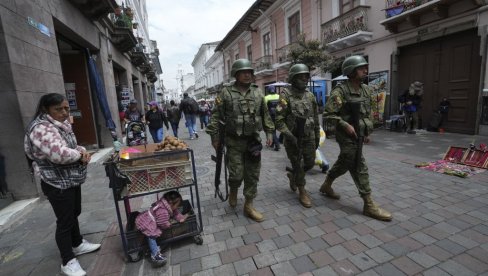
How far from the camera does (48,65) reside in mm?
4984

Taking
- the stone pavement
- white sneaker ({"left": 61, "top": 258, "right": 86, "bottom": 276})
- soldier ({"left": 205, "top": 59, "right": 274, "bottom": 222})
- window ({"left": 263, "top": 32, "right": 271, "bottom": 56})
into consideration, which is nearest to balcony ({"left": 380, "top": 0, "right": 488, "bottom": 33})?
the stone pavement

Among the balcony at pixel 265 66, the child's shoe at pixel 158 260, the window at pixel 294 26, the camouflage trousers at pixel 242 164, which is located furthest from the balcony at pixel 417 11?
the balcony at pixel 265 66

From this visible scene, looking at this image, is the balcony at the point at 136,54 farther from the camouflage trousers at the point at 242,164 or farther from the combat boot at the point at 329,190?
the combat boot at the point at 329,190

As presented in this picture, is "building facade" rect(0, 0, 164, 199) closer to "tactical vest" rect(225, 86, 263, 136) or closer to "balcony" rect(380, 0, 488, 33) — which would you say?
"tactical vest" rect(225, 86, 263, 136)

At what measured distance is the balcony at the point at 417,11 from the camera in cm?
814

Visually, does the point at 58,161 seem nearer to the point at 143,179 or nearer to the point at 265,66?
the point at 143,179

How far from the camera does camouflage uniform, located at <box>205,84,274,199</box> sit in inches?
128

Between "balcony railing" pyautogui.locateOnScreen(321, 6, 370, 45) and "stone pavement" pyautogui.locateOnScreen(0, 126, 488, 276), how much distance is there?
8997mm

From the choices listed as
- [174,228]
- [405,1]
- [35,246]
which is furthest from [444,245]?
[405,1]

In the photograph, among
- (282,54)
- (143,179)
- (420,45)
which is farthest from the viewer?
(282,54)

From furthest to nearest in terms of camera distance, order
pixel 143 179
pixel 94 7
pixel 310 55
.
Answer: pixel 310 55 < pixel 94 7 < pixel 143 179

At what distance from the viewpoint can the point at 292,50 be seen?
38.2ft

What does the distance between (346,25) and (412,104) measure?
16.8 ft

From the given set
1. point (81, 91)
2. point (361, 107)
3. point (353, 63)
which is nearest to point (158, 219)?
point (361, 107)
